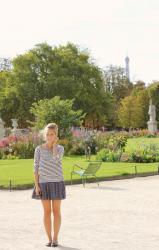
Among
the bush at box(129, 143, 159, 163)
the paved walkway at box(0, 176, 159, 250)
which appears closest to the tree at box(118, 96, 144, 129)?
the bush at box(129, 143, 159, 163)

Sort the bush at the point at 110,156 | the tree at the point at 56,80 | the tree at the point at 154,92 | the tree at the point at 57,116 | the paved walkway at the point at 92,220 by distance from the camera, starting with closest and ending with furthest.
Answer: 1. the paved walkway at the point at 92,220
2. the bush at the point at 110,156
3. the tree at the point at 57,116
4. the tree at the point at 56,80
5. the tree at the point at 154,92

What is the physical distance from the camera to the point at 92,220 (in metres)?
10.6

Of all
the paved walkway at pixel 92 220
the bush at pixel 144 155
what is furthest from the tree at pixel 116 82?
the paved walkway at pixel 92 220

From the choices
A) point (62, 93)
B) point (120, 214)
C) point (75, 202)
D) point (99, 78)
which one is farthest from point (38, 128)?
point (99, 78)

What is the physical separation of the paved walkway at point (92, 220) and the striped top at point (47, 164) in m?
0.94

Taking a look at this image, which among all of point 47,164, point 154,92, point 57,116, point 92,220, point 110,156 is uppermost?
point 154,92

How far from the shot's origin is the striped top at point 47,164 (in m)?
8.33

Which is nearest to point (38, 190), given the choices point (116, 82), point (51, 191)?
point (51, 191)

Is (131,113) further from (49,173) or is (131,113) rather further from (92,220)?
(49,173)

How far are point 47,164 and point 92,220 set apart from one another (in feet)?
8.54

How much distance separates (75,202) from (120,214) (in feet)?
7.47

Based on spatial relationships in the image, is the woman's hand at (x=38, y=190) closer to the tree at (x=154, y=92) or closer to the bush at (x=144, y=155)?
the bush at (x=144, y=155)

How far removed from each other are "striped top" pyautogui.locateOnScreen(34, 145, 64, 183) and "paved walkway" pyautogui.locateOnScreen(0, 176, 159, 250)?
3.09 feet

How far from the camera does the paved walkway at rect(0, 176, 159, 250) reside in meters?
8.45
